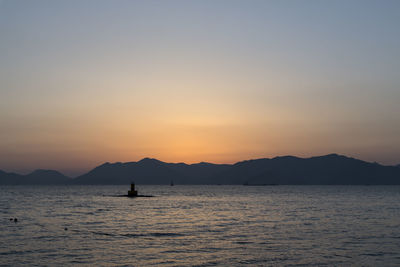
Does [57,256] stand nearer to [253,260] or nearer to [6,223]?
[253,260]

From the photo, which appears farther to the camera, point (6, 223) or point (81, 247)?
point (6, 223)

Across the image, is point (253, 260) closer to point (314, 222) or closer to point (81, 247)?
point (81, 247)

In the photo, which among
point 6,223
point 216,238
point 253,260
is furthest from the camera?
point 6,223

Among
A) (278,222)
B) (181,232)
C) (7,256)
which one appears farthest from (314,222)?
(7,256)

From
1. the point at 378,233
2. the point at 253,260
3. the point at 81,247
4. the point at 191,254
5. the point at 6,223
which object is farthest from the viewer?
the point at 6,223

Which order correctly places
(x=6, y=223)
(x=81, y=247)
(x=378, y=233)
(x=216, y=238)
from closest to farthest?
(x=81, y=247)
(x=216, y=238)
(x=378, y=233)
(x=6, y=223)

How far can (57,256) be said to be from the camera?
35969 millimetres

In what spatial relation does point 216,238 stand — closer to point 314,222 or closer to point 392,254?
point 392,254

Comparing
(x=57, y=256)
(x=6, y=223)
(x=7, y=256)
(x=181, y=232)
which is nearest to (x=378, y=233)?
(x=181, y=232)

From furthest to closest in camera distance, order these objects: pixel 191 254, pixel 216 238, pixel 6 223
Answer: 1. pixel 6 223
2. pixel 216 238
3. pixel 191 254

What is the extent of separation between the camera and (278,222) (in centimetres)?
6481

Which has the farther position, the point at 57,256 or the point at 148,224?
the point at 148,224

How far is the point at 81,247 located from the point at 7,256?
6.84 m

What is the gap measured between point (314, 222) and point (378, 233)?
14077 millimetres
